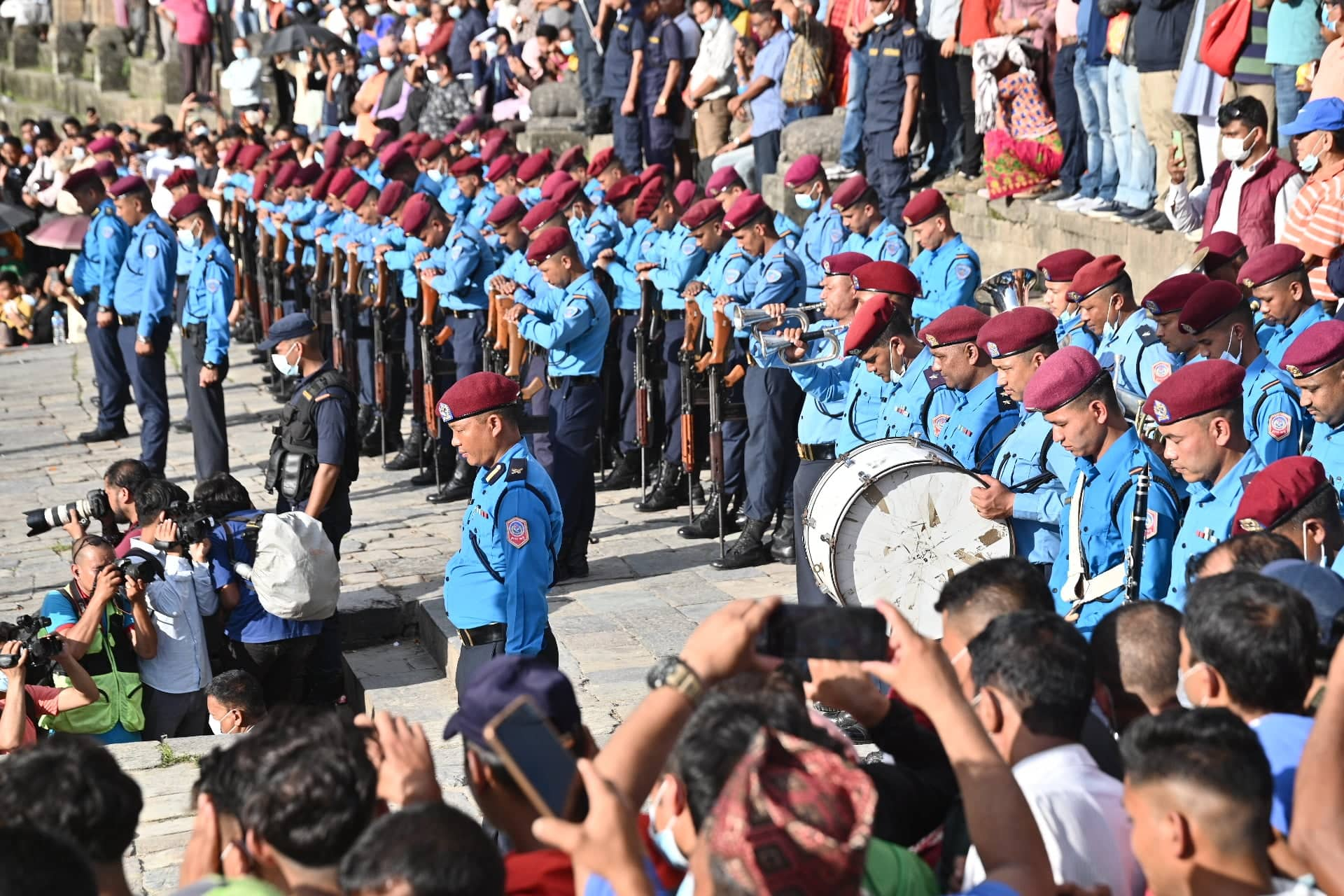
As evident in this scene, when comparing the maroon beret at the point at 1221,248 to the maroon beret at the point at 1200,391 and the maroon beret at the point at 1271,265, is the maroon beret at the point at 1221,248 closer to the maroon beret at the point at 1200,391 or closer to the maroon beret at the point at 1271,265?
the maroon beret at the point at 1271,265

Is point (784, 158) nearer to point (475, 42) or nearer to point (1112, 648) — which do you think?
point (475, 42)

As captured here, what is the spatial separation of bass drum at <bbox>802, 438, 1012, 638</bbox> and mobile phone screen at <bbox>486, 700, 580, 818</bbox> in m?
3.02

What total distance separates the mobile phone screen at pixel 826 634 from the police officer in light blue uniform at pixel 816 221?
8.00m

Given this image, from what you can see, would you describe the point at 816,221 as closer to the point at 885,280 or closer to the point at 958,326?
the point at 885,280

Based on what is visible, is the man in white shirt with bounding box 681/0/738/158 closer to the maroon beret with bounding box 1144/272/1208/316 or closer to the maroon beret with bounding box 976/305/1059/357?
the maroon beret with bounding box 1144/272/1208/316

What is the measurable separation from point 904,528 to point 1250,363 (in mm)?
1743

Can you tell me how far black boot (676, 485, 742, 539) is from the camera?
10.5 meters

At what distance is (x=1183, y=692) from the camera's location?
3723 millimetres

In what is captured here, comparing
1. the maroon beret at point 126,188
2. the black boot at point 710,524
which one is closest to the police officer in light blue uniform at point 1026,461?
the black boot at point 710,524

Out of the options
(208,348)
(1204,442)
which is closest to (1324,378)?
(1204,442)

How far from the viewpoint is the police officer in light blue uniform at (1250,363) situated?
626cm

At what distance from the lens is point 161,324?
13016 mm

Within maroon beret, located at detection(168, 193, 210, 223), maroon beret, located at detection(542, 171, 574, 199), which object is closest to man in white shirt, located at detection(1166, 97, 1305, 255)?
maroon beret, located at detection(542, 171, 574, 199)

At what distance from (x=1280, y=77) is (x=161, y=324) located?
8.02 meters
